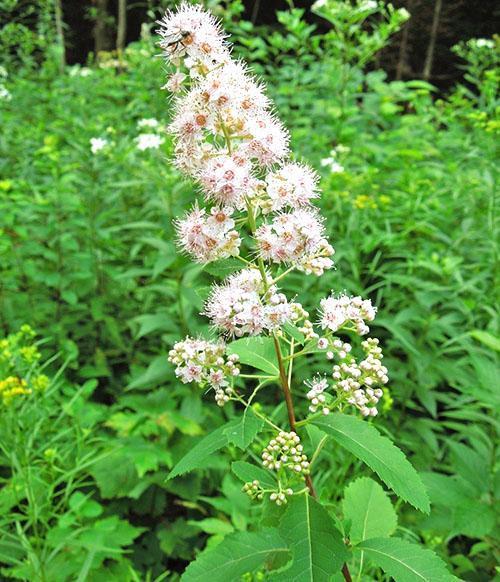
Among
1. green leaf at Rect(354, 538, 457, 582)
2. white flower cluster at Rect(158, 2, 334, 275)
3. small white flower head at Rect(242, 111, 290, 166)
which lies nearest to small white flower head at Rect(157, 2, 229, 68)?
white flower cluster at Rect(158, 2, 334, 275)

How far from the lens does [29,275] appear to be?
3.63 meters

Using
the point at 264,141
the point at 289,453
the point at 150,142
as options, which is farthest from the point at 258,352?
the point at 150,142

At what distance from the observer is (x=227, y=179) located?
3.89ft

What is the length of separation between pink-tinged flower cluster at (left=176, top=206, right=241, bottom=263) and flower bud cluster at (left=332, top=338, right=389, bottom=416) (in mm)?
391

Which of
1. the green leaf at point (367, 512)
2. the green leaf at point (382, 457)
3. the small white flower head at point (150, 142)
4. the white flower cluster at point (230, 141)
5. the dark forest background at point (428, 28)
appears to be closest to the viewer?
the green leaf at point (382, 457)

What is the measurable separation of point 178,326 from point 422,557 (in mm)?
2141

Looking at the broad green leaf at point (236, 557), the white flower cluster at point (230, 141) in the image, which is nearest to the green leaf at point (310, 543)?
the broad green leaf at point (236, 557)

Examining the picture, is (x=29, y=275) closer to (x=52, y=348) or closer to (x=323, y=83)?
(x=52, y=348)

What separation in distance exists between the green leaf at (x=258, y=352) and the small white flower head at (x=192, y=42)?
65cm

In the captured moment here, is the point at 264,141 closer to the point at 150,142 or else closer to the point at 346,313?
the point at 346,313

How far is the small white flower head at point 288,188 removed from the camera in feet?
4.16

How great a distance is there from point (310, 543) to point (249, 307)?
1.70 ft

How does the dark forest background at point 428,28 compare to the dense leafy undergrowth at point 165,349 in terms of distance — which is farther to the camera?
the dark forest background at point 428,28

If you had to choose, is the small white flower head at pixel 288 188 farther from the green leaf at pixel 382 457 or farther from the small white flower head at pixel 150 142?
the small white flower head at pixel 150 142
